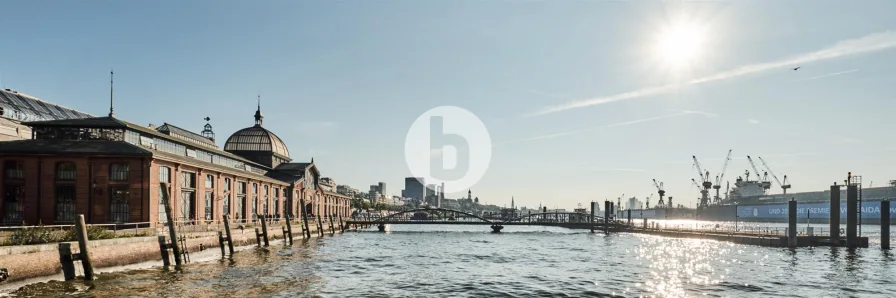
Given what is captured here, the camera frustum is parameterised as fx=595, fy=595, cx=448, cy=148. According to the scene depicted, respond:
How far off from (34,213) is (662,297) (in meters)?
50.7

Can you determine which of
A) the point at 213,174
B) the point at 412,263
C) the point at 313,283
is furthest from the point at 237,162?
the point at 313,283

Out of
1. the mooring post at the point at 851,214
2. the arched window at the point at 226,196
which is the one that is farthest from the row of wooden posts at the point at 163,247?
the mooring post at the point at 851,214

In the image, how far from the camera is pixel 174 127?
8406 centimetres

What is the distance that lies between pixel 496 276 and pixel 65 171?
38816mm

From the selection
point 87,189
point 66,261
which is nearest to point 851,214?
point 66,261

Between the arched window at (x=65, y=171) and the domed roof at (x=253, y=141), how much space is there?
53.7 m

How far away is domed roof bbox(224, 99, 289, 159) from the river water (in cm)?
4922

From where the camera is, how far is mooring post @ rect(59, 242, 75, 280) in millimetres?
34000

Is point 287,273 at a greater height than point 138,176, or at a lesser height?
lesser

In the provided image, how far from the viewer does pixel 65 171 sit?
2061 inches

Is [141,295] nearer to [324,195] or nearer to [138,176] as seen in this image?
[138,176]

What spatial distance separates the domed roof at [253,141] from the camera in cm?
10749

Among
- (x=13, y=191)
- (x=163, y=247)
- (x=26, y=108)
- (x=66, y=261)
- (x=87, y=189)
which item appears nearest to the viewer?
(x=66, y=261)

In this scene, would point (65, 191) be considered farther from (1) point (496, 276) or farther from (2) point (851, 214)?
(2) point (851, 214)
